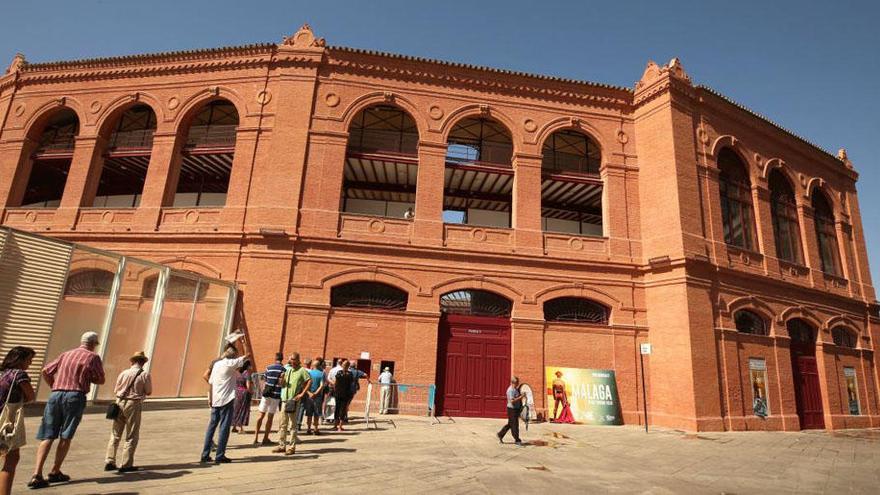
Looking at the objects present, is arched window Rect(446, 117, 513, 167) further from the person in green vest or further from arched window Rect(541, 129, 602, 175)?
the person in green vest

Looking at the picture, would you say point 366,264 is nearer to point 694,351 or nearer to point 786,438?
point 694,351

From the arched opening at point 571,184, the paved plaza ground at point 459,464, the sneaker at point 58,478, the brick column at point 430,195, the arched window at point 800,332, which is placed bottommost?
the paved plaza ground at point 459,464

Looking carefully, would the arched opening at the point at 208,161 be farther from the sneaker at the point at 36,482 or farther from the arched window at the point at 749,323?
the arched window at the point at 749,323

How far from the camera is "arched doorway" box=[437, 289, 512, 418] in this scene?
50.8ft

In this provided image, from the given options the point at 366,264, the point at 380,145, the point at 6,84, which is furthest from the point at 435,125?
the point at 6,84

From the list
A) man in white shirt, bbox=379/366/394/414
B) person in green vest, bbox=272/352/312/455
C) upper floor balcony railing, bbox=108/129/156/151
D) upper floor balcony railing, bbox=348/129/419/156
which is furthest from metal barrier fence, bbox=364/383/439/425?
upper floor balcony railing, bbox=108/129/156/151

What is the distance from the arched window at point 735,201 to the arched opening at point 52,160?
85.4ft

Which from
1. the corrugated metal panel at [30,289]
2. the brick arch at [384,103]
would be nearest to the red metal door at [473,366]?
the brick arch at [384,103]

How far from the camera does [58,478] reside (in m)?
5.60

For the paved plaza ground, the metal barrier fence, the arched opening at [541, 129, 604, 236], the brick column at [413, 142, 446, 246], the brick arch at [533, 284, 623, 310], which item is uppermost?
the arched opening at [541, 129, 604, 236]

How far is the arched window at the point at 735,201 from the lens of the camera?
18.4 m

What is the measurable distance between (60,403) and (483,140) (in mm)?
17391

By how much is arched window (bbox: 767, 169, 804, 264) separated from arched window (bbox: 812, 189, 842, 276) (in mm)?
1811

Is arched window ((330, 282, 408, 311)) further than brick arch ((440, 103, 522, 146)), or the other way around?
brick arch ((440, 103, 522, 146))
